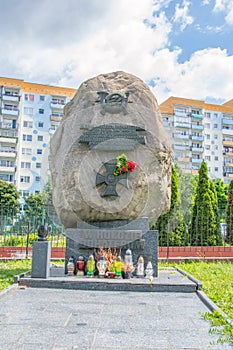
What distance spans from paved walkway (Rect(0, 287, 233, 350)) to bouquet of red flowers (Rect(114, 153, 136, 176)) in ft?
8.51

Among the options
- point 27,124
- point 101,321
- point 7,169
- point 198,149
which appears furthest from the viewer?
point 198,149

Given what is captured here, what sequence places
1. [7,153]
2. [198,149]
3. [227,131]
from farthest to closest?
1. [227,131]
2. [198,149]
3. [7,153]

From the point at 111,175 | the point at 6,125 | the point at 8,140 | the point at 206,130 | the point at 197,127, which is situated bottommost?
the point at 111,175

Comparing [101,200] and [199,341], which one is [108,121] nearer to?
[101,200]

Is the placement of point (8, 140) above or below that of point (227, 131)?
below

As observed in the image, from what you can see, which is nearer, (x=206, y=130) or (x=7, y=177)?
(x=7, y=177)

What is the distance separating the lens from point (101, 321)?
13.3 feet

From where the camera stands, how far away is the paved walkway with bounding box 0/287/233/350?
3.30m

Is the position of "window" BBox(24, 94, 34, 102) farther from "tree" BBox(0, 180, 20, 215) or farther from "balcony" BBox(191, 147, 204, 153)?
"balcony" BBox(191, 147, 204, 153)

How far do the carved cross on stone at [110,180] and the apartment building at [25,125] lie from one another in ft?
126

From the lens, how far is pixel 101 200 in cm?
753

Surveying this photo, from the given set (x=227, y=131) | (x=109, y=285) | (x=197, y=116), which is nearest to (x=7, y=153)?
(x=197, y=116)

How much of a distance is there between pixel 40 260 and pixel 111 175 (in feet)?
7.41

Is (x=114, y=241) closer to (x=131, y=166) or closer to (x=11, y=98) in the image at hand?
(x=131, y=166)
